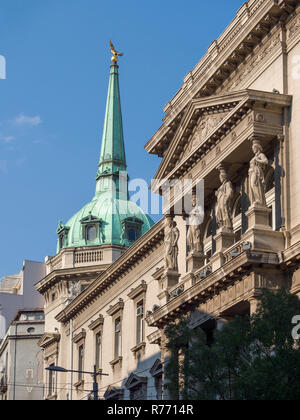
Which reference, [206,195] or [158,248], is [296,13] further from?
[158,248]

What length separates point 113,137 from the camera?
84.2m

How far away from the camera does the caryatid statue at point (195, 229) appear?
39188 mm

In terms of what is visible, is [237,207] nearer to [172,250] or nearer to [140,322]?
[172,250]

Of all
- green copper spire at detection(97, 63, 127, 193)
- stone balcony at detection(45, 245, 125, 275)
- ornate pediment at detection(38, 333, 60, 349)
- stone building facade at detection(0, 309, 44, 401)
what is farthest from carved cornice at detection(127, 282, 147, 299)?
green copper spire at detection(97, 63, 127, 193)

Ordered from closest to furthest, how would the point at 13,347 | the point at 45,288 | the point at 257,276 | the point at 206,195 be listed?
1. the point at 257,276
2. the point at 206,195
3. the point at 45,288
4. the point at 13,347

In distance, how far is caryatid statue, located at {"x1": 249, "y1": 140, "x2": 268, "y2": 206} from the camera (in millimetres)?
34219

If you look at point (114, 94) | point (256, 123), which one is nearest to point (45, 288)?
point (114, 94)

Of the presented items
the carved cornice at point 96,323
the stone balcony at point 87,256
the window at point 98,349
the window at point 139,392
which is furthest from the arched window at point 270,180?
the stone balcony at point 87,256

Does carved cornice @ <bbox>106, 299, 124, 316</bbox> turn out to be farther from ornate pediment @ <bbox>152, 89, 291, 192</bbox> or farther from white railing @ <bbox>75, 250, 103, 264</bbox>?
white railing @ <bbox>75, 250, 103, 264</bbox>

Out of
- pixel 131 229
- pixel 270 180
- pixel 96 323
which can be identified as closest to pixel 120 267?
pixel 96 323

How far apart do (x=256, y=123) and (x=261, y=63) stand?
9.32 feet

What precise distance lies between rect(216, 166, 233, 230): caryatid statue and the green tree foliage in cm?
676

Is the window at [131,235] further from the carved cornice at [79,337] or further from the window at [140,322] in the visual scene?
the window at [140,322]

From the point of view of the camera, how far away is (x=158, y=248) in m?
49.7
